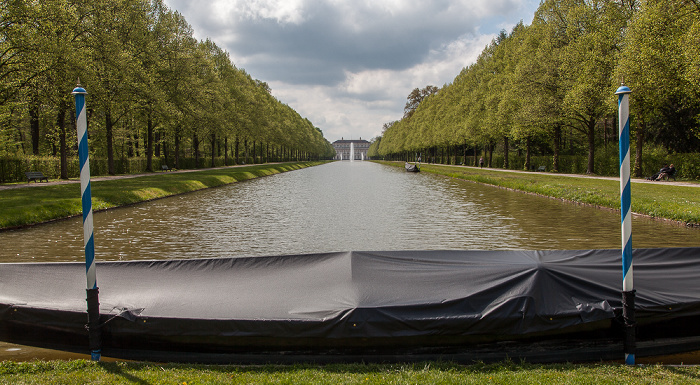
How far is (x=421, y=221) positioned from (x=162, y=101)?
25.2 metres

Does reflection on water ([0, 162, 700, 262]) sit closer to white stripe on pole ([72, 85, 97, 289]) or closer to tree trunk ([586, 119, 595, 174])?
white stripe on pole ([72, 85, 97, 289])

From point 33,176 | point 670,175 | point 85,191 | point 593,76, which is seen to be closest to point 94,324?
point 85,191

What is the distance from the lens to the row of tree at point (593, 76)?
23.2 metres

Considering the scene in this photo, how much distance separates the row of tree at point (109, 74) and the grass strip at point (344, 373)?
21399mm

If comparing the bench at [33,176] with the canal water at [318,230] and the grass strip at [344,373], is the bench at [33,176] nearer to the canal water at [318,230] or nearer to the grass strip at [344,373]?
the canal water at [318,230]

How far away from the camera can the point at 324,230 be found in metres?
12.9

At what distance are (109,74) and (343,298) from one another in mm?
28669

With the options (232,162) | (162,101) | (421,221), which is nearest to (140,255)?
(421,221)

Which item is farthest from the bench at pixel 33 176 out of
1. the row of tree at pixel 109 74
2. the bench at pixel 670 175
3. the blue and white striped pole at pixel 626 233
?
the bench at pixel 670 175

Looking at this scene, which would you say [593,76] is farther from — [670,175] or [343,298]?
[343,298]

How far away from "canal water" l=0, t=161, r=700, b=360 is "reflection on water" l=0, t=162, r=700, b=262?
3 centimetres

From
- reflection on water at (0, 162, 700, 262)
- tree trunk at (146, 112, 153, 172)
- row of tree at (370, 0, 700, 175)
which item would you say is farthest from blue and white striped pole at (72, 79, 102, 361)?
tree trunk at (146, 112, 153, 172)

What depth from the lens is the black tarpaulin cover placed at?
4.73m

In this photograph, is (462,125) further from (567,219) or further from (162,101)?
(567,219)
